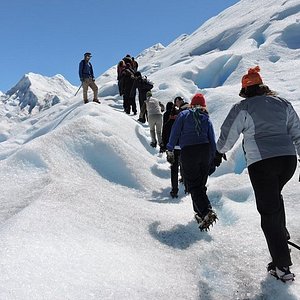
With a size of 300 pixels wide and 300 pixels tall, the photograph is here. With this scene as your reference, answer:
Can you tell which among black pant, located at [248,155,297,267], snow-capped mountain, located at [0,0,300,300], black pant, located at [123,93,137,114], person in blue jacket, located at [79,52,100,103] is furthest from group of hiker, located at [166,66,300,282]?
black pant, located at [123,93,137,114]

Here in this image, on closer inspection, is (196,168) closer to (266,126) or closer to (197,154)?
(197,154)

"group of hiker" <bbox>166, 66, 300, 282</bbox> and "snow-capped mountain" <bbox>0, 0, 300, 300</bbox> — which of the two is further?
"group of hiker" <bbox>166, 66, 300, 282</bbox>

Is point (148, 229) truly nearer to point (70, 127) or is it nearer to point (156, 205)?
point (156, 205)

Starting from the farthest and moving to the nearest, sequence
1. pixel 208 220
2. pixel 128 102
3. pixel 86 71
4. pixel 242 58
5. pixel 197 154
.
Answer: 1. pixel 242 58
2. pixel 128 102
3. pixel 86 71
4. pixel 197 154
5. pixel 208 220

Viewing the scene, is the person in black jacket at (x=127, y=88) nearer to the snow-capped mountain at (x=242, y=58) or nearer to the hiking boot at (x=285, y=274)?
the snow-capped mountain at (x=242, y=58)

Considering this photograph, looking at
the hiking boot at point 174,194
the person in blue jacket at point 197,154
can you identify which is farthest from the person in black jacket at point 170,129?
the person in blue jacket at point 197,154

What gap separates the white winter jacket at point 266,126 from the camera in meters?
3.57

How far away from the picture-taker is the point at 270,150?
3.54 m

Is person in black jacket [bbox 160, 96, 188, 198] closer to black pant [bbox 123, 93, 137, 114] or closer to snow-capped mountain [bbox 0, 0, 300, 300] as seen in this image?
snow-capped mountain [bbox 0, 0, 300, 300]

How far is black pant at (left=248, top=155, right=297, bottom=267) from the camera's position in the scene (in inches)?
136

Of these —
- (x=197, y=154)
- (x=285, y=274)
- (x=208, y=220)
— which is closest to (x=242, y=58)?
(x=197, y=154)

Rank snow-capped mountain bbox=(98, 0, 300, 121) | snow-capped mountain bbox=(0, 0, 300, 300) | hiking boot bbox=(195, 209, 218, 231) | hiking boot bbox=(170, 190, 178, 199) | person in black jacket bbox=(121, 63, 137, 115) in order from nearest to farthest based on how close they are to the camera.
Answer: snow-capped mountain bbox=(0, 0, 300, 300), hiking boot bbox=(195, 209, 218, 231), hiking boot bbox=(170, 190, 178, 199), person in black jacket bbox=(121, 63, 137, 115), snow-capped mountain bbox=(98, 0, 300, 121)

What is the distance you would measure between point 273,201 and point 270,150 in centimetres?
49

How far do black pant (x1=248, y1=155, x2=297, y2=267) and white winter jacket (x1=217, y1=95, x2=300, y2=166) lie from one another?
0.09 meters
